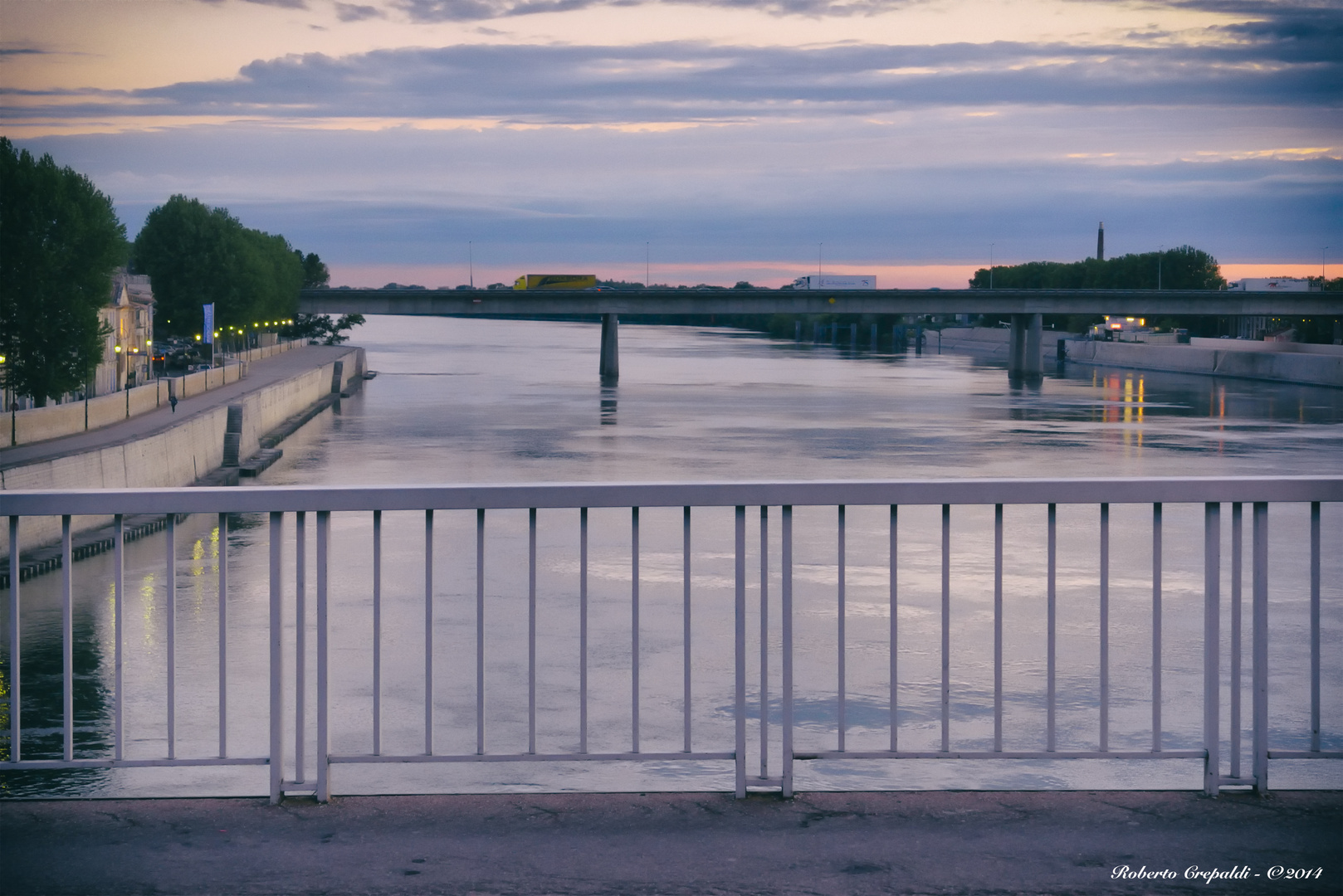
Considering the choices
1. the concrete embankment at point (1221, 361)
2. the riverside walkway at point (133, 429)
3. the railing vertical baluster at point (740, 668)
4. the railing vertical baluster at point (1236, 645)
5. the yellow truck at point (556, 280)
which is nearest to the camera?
the railing vertical baluster at point (740, 668)

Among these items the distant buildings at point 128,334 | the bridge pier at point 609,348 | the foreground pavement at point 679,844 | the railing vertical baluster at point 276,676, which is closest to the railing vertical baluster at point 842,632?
the foreground pavement at point 679,844

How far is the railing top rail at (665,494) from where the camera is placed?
4.92 meters

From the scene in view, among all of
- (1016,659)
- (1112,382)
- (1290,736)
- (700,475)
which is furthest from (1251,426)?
(1290,736)

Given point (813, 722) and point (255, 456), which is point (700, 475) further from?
point (813, 722)

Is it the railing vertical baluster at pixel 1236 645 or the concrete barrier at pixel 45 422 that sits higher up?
the railing vertical baluster at pixel 1236 645

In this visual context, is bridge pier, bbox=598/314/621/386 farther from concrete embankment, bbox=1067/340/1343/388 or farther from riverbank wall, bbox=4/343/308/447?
riverbank wall, bbox=4/343/308/447

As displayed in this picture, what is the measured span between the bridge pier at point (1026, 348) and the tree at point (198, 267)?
5990cm

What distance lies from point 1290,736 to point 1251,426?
198 feet

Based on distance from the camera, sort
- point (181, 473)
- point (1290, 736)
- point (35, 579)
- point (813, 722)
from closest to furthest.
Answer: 1. point (1290, 736)
2. point (813, 722)
3. point (35, 579)
4. point (181, 473)

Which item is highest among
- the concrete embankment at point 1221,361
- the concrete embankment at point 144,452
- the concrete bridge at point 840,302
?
the concrete bridge at point 840,302

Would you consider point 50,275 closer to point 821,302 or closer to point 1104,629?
point 1104,629

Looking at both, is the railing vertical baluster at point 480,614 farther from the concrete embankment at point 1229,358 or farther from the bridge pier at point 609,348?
the bridge pier at point 609,348

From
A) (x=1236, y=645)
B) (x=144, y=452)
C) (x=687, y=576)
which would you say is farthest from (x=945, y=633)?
(x=144, y=452)

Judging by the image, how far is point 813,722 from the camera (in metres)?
13.6
